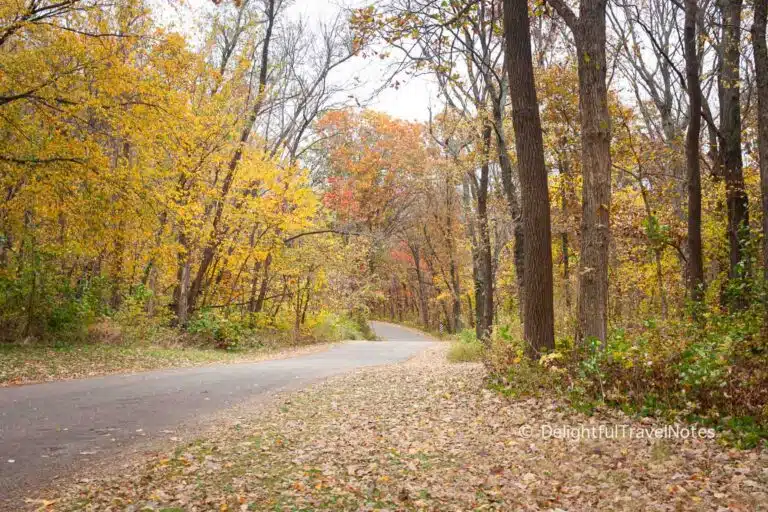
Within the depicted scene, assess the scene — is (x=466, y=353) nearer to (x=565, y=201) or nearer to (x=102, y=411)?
(x=565, y=201)

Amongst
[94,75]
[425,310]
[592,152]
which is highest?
[94,75]

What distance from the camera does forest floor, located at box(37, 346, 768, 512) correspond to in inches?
177

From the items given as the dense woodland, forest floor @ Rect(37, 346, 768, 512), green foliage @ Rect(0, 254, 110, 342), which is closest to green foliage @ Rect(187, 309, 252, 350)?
the dense woodland

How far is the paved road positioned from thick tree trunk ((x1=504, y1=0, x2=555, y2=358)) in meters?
5.03

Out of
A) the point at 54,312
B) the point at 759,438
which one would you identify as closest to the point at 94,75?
the point at 54,312

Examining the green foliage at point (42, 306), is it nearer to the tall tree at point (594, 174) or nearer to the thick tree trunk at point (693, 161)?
the tall tree at point (594, 174)

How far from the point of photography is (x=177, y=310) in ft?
61.4

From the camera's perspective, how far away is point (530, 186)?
8867mm

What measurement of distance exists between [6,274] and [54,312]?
4.94 ft

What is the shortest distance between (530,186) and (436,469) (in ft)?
17.0

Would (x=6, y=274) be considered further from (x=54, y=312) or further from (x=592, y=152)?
(x=592, y=152)

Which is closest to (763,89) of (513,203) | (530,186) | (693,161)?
(693,161)

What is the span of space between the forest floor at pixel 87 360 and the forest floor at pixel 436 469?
5392mm

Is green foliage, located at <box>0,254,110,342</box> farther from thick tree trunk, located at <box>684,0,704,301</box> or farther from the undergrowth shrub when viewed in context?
thick tree trunk, located at <box>684,0,704,301</box>
